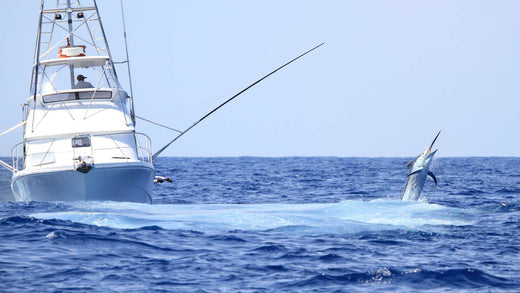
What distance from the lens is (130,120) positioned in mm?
19625

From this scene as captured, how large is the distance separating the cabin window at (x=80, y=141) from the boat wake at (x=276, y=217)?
2274 millimetres

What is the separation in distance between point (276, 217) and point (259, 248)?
3.62 meters

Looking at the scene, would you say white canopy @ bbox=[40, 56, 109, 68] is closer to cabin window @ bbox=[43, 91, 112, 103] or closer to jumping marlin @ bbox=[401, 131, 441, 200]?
cabin window @ bbox=[43, 91, 112, 103]

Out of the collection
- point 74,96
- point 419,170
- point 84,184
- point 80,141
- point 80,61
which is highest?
point 80,61

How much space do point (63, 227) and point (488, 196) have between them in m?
14.7

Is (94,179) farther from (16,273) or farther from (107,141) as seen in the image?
(16,273)

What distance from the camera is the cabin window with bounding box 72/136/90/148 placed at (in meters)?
18.5

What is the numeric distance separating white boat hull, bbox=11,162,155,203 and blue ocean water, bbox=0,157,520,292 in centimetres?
36

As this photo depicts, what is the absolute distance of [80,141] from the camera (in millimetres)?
18562

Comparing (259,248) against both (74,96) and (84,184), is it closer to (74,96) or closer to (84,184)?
(84,184)

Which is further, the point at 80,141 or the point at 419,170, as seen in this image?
the point at 80,141

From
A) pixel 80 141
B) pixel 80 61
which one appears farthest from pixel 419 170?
pixel 80 61

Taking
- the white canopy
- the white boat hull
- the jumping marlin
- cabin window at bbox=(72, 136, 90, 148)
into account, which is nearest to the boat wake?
the white boat hull

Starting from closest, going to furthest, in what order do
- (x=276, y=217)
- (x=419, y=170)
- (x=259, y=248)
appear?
(x=259, y=248), (x=276, y=217), (x=419, y=170)
